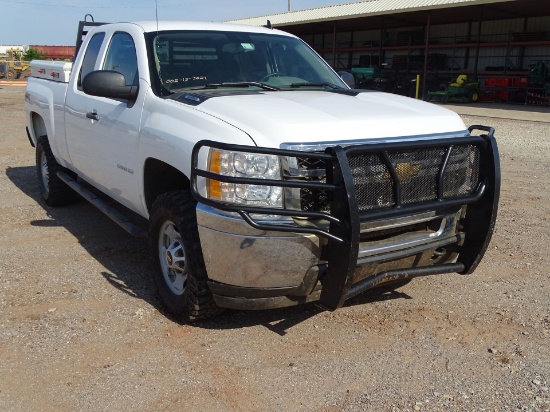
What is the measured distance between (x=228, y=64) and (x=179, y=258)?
173cm

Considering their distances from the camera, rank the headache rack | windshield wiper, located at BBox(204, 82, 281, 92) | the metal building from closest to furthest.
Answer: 1. the headache rack
2. windshield wiper, located at BBox(204, 82, 281, 92)
3. the metal building

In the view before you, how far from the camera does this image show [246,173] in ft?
11.1

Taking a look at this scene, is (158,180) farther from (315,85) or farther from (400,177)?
(400,177)

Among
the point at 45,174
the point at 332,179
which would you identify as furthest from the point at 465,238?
the point at 45,174

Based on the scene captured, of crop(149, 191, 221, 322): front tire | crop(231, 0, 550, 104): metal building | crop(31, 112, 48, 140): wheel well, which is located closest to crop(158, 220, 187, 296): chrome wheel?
crop(149, 191, 221, 322): front tire

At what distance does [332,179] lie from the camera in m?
3.27

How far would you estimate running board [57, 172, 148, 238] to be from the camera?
473 centimetres

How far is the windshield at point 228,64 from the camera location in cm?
454

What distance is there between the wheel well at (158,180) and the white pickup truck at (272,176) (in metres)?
0.01

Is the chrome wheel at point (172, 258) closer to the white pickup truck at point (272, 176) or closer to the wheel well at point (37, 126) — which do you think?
the white pickup truck at point (272, 176)

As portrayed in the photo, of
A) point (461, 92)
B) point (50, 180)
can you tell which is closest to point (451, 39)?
point (461, 92)

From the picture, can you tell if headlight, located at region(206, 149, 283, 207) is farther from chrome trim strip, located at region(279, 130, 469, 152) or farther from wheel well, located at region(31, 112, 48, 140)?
→ wheel well, located at region(31, 112, 48, 140)

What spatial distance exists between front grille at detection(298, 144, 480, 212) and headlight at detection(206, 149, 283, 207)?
0.16m

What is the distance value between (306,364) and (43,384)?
1.53 m
